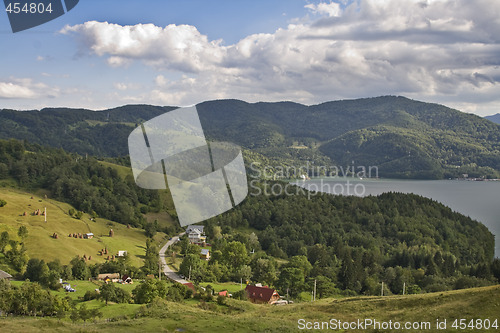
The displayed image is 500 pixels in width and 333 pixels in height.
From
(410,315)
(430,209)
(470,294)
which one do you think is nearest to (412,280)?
(470,294)

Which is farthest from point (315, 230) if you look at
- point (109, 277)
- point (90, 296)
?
point (90, 296)

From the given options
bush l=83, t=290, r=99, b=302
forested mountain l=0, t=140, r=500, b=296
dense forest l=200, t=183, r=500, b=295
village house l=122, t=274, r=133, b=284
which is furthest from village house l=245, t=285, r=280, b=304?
bush l=83, t=290, r=99, b=302

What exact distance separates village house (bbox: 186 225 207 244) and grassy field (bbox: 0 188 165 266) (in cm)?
481

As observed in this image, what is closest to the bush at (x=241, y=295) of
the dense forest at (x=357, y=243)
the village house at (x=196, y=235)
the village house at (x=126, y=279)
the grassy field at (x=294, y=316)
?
the dense forest at (x=357, y=243)

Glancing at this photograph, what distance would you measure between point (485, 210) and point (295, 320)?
4489 inches

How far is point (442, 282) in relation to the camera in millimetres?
49969

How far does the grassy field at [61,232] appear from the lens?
47.7 m

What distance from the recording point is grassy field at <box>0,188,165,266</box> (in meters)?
47.7

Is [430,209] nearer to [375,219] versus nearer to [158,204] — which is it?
[375,219]

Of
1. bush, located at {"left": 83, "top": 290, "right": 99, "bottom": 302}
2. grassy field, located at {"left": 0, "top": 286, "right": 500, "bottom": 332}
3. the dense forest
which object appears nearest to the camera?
grassy field, located at {"left": 0, "top": 286, "right": 500, "bottom": 332}

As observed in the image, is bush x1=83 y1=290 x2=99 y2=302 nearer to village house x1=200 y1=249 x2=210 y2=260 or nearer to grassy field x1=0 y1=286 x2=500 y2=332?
grassy field x1=0 y1=286 x2=500 y2=332

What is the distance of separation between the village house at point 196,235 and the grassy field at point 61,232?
481 centimetres

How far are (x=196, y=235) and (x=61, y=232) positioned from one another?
75.8 feet

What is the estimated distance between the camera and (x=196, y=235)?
242 feet
